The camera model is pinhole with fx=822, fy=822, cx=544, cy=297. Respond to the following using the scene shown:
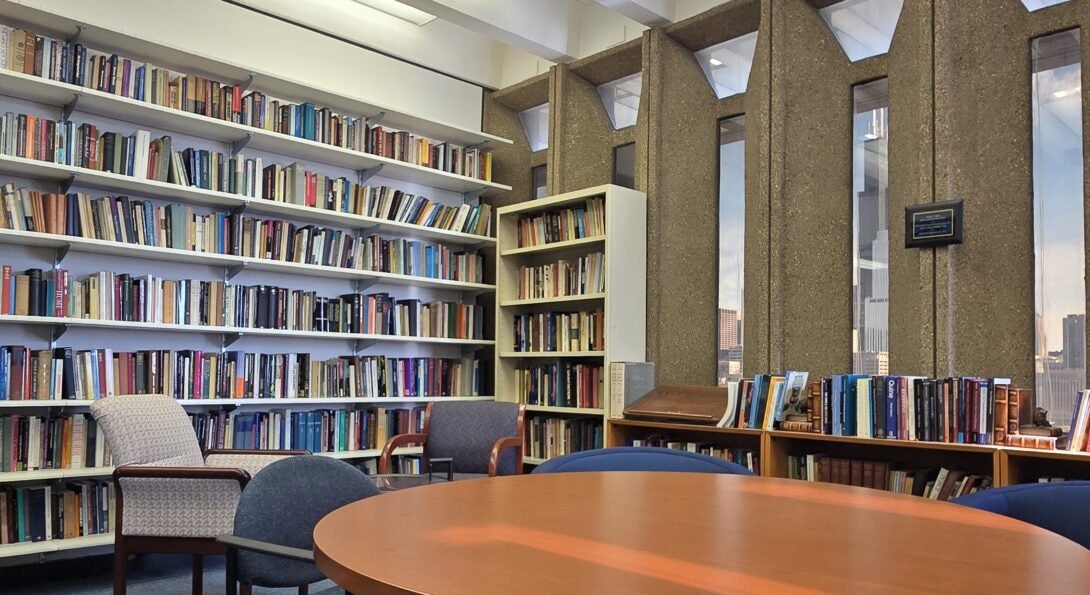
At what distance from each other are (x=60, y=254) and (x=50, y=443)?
0.94m

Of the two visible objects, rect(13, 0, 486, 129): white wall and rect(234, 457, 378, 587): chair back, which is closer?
rect(234, 457, 378, 587): chair back

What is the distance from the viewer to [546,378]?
5.28 metres

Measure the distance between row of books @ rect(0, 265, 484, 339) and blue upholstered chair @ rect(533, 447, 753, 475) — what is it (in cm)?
268

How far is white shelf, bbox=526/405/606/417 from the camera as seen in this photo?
15.9 feet

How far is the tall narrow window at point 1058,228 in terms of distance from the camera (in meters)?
3.57

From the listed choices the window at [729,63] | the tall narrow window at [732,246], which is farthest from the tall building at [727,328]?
the window at [729,63]

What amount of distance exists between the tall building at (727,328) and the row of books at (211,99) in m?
2.06

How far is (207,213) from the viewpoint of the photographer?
183 inches

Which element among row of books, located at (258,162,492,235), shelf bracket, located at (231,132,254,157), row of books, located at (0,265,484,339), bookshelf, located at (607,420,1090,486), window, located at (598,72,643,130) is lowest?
bookshelf, located at (607,420,1090,486)

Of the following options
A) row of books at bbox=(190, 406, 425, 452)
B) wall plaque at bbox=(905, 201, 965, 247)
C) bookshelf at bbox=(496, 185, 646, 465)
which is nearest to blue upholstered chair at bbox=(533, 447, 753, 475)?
wall plaque at bbox=(905, 201, 965, 247)

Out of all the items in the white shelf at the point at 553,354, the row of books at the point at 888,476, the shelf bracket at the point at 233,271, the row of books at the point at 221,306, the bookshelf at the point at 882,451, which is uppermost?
the shelf bracket at the point at 233,271

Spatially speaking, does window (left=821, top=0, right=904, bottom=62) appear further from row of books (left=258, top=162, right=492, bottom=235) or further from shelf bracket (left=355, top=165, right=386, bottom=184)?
shelf bracket (left=355, top=165, right=386, bottom=184)

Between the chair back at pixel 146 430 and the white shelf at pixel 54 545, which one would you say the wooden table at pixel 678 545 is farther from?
the white shelf at pixel 54 545

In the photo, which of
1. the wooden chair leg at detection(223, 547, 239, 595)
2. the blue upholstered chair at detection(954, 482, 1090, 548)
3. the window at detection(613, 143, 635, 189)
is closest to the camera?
the wooden chair leg at detection(223, 547, 239, 595)
